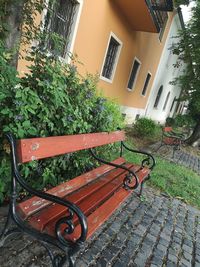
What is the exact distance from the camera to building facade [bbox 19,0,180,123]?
25.4 ft

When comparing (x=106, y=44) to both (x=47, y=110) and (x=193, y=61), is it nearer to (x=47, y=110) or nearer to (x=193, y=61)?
(x=193, y=61)

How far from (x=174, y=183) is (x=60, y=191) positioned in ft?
12.3

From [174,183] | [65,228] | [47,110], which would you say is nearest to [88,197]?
[65,228]

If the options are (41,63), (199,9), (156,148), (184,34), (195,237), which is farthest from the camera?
(184,34)

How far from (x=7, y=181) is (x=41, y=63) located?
4.55 ft

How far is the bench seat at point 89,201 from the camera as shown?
7.54 ft

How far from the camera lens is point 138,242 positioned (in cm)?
324

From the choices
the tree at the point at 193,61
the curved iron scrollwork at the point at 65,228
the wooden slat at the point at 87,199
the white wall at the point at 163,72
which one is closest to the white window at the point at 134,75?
the tree at the point at 193,61

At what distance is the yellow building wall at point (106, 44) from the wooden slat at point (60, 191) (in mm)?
3028

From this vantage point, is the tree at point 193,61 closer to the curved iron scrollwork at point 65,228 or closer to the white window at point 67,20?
the white window at point 67,20

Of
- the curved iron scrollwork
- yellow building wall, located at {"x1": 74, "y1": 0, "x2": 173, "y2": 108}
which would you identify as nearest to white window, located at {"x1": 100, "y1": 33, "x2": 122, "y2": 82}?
yellow building wall, located at {"x1": 74, "y1": 0, "x2": 173, "y2": 108}

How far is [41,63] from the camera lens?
11.1 ft

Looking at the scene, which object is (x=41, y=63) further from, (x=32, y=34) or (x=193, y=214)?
(x=193, y=214)

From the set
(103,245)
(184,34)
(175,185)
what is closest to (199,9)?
(184,34)
